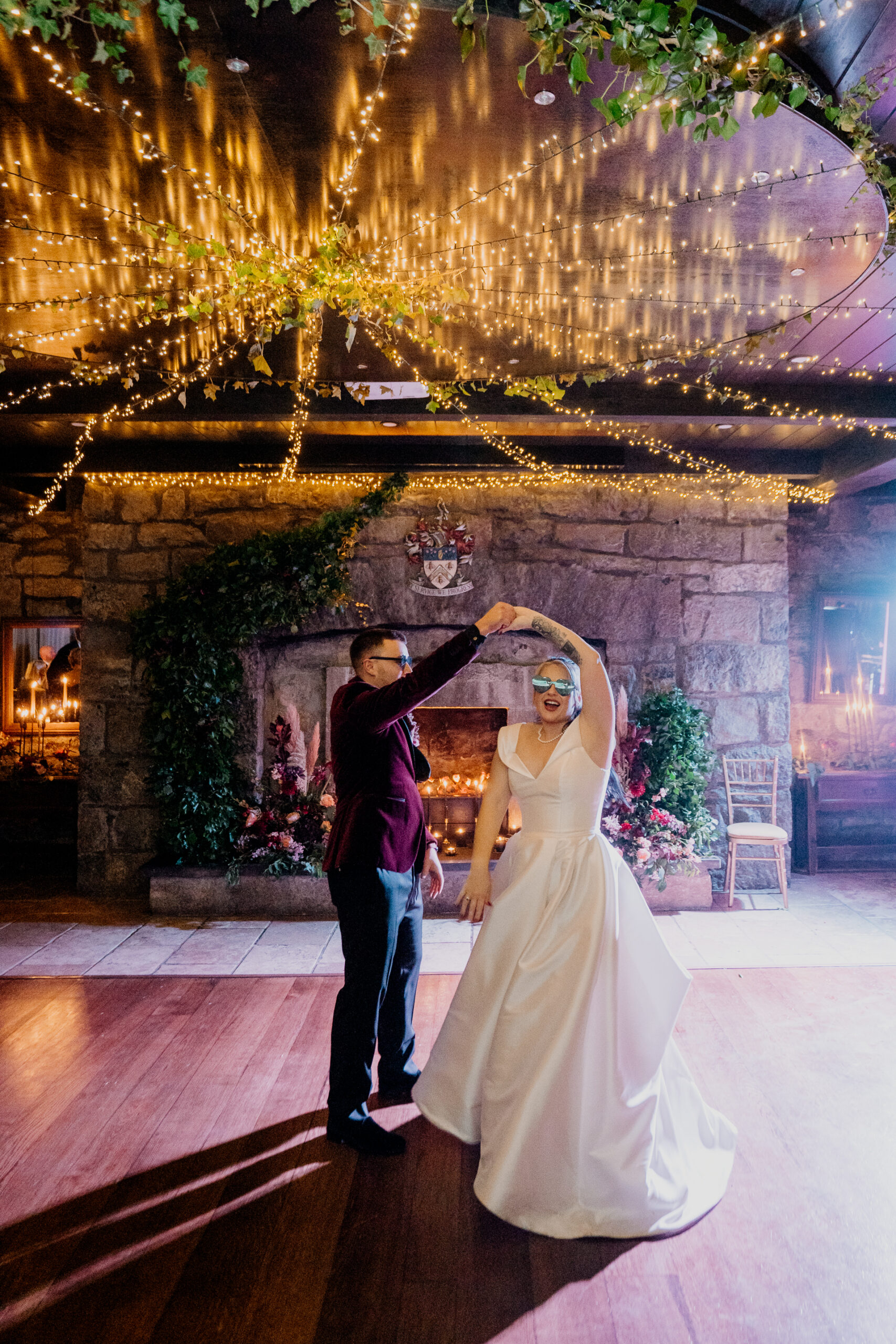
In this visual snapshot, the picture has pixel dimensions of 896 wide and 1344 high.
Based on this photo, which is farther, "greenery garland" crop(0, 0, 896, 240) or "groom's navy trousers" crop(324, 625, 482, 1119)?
"groom's navy trousers" crop(324, 625, 482, 1119)

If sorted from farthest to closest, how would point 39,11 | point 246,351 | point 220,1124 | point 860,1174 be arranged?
1. point 246,351
2. point 220,1124
3. point 860,1174
4. point 39,11

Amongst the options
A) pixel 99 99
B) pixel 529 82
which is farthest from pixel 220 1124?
pixel 529 82

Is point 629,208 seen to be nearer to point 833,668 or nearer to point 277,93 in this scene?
point 277,93

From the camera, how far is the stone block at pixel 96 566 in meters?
6.11

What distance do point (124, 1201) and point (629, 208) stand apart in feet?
11.5

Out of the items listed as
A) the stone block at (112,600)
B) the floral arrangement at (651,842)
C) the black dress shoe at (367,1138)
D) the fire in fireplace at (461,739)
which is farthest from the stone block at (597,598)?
the black dress shoe at (367,1138)

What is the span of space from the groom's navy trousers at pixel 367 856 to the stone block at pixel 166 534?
3678mm

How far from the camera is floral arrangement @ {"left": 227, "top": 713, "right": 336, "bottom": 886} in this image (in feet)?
18.2

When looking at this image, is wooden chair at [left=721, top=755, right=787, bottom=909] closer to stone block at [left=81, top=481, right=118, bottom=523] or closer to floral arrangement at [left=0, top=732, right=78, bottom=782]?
stone block at [left=81, top=481, right=118, bottom=523]

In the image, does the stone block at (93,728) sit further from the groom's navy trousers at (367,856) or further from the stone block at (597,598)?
the groom's navy trousers at (367,856)

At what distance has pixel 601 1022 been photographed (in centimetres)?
245

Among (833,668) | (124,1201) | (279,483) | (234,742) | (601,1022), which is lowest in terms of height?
(124,1201)

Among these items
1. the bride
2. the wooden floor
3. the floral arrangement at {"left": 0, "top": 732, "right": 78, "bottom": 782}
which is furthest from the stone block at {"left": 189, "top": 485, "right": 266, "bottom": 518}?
the bride

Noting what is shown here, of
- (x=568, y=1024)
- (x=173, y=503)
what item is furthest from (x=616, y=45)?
(x=173, y=503)
